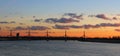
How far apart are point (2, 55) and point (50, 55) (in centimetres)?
911

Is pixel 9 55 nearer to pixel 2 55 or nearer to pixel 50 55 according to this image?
pixel 2 55

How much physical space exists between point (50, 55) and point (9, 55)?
7858 mm

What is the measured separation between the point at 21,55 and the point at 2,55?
11.9ft

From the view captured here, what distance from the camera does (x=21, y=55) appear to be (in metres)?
71.3

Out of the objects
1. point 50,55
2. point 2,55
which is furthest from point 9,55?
point 50,55

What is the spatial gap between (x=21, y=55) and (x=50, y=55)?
5.52 metres

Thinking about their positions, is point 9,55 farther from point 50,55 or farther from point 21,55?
point 50,55

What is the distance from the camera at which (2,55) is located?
69.5 m

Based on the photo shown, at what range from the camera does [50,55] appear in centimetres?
7338

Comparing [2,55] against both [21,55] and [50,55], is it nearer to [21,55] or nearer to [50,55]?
[21,55]

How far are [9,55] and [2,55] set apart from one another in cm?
126

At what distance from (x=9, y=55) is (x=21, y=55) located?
7.78 ft

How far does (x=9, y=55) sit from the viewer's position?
2756 inches
